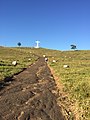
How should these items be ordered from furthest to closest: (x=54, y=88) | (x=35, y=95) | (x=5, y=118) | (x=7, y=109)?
(x=54, y=88), (x=35, y=95), (x=7, y=109), (x=5, y=118)

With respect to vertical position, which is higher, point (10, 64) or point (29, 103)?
point (29, 103)

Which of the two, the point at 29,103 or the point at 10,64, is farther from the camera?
the point at 10,64

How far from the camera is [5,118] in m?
16.7

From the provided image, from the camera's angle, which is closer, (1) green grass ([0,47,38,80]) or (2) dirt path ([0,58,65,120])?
(2) dirt path ([0,58,65,120])

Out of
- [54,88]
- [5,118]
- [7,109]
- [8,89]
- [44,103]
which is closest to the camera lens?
[5,118]

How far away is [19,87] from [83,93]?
680 cm

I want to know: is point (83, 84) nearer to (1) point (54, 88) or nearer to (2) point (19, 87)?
(1) point (54, 88)

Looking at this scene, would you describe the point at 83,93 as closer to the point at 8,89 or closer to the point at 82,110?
the point at 82,110

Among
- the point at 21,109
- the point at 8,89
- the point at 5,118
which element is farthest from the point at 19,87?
the point at 5,118

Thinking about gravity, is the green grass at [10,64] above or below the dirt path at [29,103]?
below

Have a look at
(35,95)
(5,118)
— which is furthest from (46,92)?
(5,118)

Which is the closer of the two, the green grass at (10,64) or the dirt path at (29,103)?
the dirt path at (29,103)

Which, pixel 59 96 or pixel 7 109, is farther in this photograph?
pixel 59 96

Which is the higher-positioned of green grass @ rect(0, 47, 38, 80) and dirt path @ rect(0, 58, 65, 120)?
dirt path @ rect(0, 58, 65, 120)
